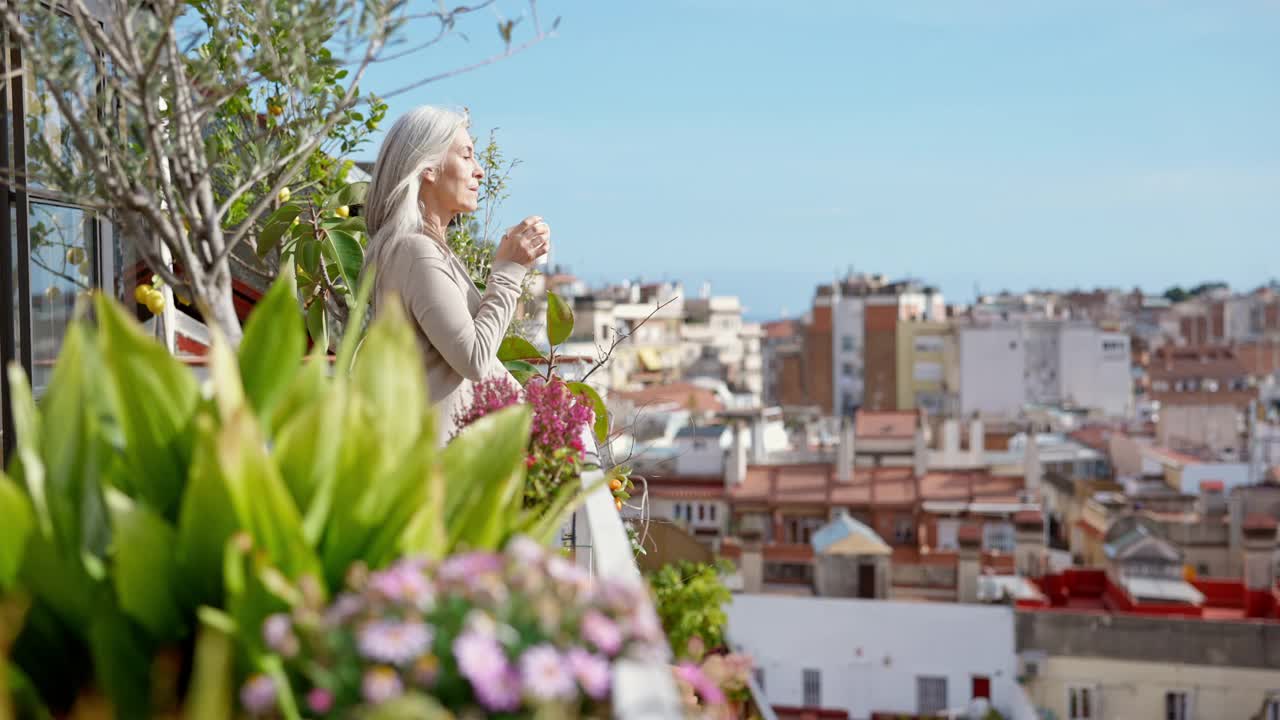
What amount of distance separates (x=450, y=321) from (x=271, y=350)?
2.49ft

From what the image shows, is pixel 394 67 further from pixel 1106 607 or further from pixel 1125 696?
pixel 1106 607

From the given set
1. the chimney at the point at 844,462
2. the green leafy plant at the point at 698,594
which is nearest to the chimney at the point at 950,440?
the chimney at the point at 844,462

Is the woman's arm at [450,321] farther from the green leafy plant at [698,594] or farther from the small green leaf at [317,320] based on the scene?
the green leafy plant at [698,594]

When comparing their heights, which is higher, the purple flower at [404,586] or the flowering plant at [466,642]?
the purple flower at [404,586]

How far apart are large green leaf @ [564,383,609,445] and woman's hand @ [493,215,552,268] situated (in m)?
0.70

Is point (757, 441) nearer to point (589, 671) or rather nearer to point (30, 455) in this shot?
point (30, 455)

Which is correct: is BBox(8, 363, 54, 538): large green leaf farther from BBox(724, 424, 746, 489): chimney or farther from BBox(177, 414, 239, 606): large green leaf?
BBox(724, 424, 746, 489): chimney

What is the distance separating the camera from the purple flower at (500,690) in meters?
0.93

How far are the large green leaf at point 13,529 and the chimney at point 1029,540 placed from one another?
22.9m

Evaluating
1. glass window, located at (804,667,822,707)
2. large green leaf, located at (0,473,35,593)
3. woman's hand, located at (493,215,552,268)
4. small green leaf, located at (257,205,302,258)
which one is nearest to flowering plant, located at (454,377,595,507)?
woman's hand, located at (493,215,552,268)

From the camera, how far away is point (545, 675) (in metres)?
0.95

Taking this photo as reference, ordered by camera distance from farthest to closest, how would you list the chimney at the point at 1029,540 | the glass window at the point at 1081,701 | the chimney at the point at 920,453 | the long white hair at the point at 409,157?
the chimney at the point at 920,453 < the chimney at the point at 1029,540 < the glass window at the point at 1081,701 < the long white hair at the point at 409,157

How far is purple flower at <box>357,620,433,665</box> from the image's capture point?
3.10ft

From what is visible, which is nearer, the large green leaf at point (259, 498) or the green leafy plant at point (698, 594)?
the large green leaf at point (259, 498)
